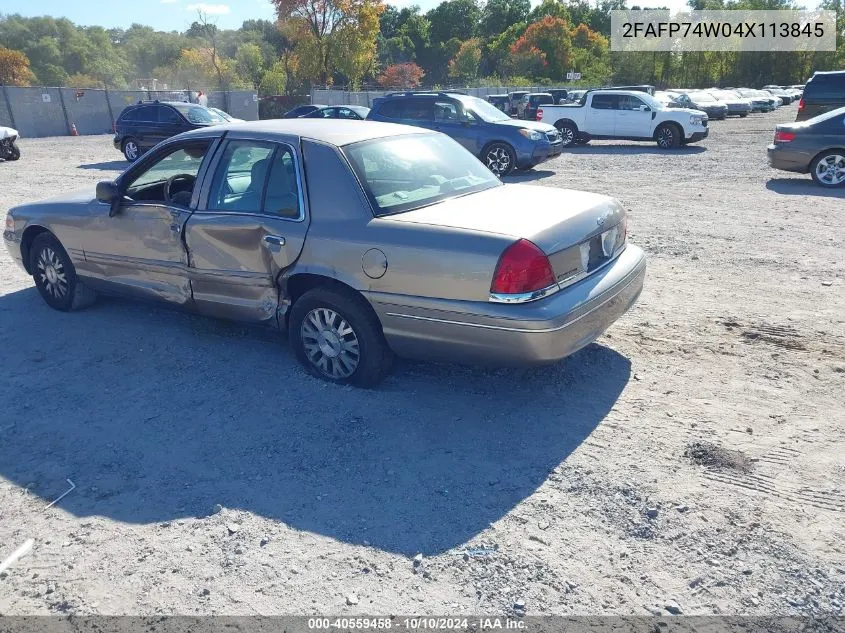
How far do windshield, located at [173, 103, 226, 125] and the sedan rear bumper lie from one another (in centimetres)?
1516

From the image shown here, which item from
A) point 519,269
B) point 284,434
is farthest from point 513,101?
point 284,434

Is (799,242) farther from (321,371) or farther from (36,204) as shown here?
(36,204)

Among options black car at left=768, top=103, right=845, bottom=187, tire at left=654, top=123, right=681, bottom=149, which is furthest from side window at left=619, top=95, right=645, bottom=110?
black car at left=768, top=103, right=845, bottom=187

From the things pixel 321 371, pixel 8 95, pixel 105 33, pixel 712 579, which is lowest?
pixel 712 579

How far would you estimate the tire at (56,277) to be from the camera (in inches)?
245

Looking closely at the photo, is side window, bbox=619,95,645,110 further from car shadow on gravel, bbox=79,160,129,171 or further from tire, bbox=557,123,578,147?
car shadow on gravel, bbox=79,160,129,171

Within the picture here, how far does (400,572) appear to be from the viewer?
9.89ft

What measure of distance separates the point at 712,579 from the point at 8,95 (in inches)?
1418

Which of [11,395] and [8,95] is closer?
[11,395]

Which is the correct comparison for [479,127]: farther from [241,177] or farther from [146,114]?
[241,177]

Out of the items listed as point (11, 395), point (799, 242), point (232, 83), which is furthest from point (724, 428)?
point (232, 83)

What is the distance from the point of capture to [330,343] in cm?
470

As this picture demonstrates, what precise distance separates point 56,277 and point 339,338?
3280 millimetres

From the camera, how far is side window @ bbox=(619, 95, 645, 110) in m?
20.5
